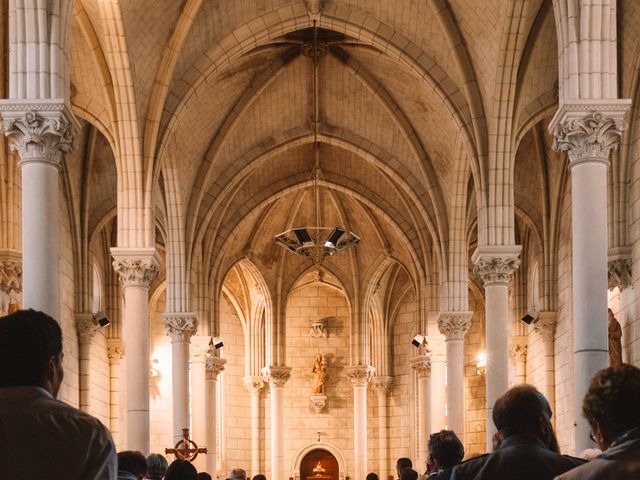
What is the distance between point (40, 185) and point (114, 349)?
2010 centimetres

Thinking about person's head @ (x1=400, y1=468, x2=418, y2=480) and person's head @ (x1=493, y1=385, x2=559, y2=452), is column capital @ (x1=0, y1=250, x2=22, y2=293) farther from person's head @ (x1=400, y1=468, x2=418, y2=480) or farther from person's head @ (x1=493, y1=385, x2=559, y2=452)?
person's head @ (x1=493, y1=385, x2=559, y2=452)

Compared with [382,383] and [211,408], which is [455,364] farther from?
[382,383]

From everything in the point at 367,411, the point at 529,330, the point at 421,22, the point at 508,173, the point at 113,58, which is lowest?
the point at 367,411

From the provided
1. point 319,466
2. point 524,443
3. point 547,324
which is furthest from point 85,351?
point 524,443

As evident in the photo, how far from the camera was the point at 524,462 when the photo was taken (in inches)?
188

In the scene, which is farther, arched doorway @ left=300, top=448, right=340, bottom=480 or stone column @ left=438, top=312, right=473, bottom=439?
arched doorway @ left=300, top=448, right=340, bottom=480

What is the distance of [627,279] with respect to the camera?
2178cm

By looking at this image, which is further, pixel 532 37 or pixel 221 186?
pixel 221 186

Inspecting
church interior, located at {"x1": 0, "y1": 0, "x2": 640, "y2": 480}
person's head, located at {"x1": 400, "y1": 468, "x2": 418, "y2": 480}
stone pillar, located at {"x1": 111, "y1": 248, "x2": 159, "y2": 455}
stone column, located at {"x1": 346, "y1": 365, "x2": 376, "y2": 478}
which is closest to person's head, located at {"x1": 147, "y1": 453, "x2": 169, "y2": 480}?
person's head, located at {"x1": 400, "y1": 468, "x2": 418, "y2": 480}

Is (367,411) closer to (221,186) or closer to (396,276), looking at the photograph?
(396,276)

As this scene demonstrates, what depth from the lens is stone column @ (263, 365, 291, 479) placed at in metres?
41.8

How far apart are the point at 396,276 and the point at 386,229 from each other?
450 cm

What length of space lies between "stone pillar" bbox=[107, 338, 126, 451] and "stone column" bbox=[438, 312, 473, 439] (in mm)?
10388

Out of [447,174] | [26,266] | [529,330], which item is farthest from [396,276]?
[26,266]
